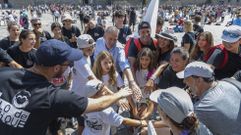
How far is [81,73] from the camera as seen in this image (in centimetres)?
435

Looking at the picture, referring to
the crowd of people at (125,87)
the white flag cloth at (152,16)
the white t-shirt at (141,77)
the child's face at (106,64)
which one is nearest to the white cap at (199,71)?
the crowd of people at (125,87)

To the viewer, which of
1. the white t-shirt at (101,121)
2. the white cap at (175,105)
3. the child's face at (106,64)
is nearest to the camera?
the white cap at (175,105)

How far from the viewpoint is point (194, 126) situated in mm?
2299

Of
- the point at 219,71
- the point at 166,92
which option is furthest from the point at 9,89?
the point at 219,71

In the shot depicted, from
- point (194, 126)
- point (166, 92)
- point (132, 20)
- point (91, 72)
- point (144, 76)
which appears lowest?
point (132, 20)

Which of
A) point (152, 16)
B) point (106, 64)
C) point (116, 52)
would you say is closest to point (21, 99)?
point (106, 64)

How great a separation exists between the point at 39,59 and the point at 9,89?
1.02 ft

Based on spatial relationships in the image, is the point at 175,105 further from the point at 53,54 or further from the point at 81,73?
the point at 81,73

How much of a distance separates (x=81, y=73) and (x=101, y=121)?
0.98 metres

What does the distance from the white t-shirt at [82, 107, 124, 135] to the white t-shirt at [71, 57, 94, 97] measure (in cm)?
69

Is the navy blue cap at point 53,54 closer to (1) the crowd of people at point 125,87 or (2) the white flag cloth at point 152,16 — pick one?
(1) the crowd of people at point 125,87

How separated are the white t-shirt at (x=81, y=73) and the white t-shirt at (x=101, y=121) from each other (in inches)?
27.1

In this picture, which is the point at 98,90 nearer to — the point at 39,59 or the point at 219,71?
the point at 39,59

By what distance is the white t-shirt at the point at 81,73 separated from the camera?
4258mm
